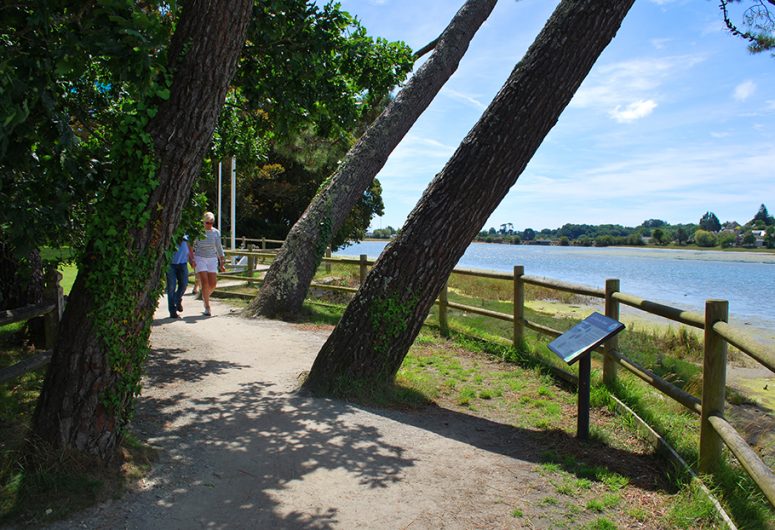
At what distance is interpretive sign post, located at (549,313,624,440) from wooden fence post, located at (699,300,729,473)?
701 mm

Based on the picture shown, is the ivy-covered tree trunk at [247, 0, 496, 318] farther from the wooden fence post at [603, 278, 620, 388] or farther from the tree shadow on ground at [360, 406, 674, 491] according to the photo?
the wooden fence post at [603, 278, 620, 388]

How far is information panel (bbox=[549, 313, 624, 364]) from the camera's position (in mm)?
4281

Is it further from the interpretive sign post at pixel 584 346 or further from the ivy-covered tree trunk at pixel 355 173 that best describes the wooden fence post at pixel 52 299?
the interpretive sign post at pixel 584 346

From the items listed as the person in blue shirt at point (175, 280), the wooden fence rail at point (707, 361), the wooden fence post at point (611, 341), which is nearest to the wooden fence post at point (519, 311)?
the wooden fence rail at point (707, 361)

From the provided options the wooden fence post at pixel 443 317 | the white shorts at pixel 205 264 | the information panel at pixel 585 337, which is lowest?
the wooden fence post at pixel 443 317

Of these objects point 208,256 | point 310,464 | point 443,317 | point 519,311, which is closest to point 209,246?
point 208,256

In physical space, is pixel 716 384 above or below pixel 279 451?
above

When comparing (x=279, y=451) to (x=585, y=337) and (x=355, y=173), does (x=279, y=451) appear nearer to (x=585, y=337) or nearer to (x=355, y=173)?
(x=585, y=337)

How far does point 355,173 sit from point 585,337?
A: 6.74 meters

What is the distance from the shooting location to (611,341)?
19.0 feet

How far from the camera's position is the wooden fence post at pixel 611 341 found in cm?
565

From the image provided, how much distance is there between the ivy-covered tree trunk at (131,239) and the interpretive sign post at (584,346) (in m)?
2.89

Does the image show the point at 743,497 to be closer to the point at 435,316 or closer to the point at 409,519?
the point at 409,519

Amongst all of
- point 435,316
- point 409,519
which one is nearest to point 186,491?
point 409,519
